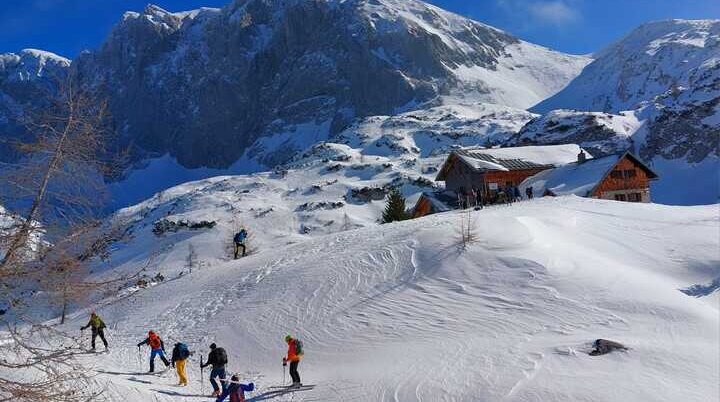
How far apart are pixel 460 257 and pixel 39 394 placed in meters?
19.3

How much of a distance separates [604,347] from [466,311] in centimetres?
555

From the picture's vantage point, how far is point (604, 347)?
14.3m

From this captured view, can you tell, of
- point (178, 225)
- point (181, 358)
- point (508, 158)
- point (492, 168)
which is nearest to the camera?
point (181, 358)

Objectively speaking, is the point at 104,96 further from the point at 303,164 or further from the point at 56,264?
the point at 303,164

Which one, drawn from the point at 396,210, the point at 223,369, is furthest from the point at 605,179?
the point at 223,369

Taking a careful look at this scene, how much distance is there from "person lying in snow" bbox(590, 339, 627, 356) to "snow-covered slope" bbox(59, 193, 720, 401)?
0.30m

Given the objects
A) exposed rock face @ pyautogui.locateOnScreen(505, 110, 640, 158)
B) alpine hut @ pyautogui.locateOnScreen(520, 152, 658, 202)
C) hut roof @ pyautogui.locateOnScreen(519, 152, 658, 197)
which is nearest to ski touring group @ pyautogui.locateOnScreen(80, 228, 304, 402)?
hut roof @ pyautogui.locateOnScreen(519, 152, 658, 197)

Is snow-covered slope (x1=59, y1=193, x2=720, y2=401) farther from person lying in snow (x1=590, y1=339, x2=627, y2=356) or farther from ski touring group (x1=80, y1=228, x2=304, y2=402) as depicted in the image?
ski touring group (x1=80, y1=228, x2=304, y2=402)

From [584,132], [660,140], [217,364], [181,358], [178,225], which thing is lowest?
[181,358]

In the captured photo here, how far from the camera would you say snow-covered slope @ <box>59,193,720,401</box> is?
13469mm

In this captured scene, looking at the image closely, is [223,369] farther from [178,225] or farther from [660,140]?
[660,140]

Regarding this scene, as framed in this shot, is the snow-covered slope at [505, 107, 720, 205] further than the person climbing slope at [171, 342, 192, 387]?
Yes

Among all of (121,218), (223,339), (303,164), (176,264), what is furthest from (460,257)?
(303,164)

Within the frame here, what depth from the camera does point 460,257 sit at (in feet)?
76.7
